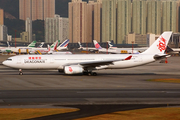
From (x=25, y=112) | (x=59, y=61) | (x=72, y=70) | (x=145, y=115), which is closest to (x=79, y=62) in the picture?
(x=59, y=61)

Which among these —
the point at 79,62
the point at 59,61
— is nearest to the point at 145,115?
the point at 79,62

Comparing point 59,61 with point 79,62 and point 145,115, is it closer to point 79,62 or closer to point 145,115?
point 79,62

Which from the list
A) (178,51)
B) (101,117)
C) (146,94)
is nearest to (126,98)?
(146,94)

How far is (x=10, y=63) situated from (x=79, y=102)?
88.8ft

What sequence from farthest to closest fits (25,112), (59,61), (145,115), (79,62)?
1. (79,62)
2. (59,61)
3. (25,112)
4. (145,115)

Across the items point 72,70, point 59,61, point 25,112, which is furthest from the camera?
point 59,61

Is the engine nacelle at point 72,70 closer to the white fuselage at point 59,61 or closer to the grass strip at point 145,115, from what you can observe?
the white fuselage at point 59,61

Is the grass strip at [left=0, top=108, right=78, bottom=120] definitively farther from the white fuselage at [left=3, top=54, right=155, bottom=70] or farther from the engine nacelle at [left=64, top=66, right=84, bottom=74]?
the white fuselage at [left=3, top=54, right=155, bottom=70]

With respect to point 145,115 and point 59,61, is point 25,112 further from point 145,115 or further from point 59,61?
point 59,61

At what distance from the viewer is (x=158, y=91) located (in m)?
30.9

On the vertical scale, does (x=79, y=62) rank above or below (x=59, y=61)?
below

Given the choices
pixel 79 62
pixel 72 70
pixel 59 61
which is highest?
pixel 59 61

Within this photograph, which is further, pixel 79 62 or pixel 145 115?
pixel 79 62

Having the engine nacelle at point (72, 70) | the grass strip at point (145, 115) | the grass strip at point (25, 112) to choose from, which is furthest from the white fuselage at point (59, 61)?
the grass strip at point (145, 115)
